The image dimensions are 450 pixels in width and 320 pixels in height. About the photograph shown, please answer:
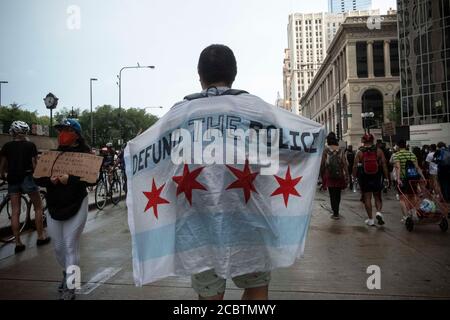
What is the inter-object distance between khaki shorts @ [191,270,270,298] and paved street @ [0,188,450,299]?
6.16 ft

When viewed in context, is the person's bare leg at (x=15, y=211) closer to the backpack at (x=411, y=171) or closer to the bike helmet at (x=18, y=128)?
the bike helmet at (x=18, y=128)

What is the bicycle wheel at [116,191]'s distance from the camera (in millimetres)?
12851

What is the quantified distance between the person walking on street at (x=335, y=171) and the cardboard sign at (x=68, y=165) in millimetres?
6376

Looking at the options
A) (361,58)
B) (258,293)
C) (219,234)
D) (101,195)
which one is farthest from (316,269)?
(361,58)

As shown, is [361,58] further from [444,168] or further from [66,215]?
[66,215]

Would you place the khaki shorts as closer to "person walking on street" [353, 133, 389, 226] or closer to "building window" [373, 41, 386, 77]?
"person walking on street" [353, 133, 389, 226]

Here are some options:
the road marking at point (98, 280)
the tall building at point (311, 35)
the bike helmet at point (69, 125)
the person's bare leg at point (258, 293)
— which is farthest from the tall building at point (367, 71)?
the person's bare leg at point (258, 293)

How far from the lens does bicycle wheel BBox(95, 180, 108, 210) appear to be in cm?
1160

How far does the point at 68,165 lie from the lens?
13.9 feet

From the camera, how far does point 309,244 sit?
6.77 m
